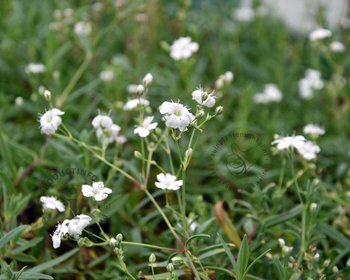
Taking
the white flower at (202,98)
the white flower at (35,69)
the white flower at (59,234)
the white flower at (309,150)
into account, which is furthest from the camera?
the white flower at (35,69)

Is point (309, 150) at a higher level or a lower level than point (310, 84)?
higher

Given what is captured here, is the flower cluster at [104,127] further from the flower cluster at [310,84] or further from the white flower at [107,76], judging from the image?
the flower cluster at [310,84]

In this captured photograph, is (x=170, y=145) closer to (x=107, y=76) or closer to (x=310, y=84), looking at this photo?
(x=107, y=76)

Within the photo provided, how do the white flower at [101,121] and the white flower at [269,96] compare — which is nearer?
the white flower at [101,121]

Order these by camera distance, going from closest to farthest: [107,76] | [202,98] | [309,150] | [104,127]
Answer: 1. [202,98]
2. [104,127]
3. [309,150]
4. [107,76]
